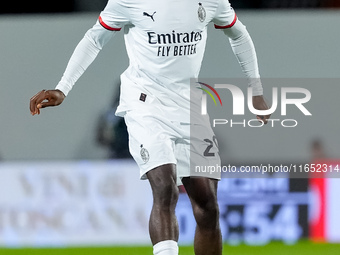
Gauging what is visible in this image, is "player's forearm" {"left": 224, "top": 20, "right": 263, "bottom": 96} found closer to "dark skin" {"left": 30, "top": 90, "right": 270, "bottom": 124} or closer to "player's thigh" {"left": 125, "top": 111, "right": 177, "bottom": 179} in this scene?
"player's thigh" {"left": 125, "top": 111, "right": 177, "bottom": 179}

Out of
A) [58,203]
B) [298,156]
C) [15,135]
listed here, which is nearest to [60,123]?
[15,135]

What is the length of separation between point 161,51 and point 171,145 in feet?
1.55

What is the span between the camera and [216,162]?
4.39 meters

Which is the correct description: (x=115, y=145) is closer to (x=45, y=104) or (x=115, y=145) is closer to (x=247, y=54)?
(x=247, y=54)

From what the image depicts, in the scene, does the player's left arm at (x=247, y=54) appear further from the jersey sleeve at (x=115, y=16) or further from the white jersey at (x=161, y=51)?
the jersey sleeve at (x=115, y=16)

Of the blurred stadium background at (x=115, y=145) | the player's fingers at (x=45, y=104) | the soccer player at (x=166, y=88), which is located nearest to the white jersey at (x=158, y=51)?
the soccer player at (x=166, y=88)

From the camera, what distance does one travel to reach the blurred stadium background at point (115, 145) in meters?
7.04

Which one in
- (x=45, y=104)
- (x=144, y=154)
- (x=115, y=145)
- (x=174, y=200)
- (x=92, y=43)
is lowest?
(x=115, y=145)

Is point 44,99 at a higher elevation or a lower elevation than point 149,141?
higher

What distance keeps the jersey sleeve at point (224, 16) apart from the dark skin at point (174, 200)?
86 cm

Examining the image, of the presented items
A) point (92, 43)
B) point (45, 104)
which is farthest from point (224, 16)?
point (45, 104)

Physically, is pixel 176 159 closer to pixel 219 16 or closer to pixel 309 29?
pixel 219 16

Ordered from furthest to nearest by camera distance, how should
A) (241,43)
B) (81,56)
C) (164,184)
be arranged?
(241,43) → (81,56) → (164,184)

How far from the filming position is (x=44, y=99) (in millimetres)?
4172
